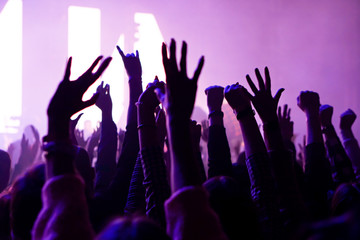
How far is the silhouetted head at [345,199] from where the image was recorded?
1.12 metres

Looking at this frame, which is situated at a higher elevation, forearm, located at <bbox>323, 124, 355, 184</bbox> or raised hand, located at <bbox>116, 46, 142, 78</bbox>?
raised hand, located at <bbox>116, 46, 142, 78</bbox>

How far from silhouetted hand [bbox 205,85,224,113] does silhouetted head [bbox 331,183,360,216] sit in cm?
77

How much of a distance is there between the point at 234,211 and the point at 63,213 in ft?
1.63

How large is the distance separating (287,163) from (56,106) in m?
0.84

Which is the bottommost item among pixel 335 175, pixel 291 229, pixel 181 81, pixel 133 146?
pixel 291 229

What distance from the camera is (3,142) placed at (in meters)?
7.93

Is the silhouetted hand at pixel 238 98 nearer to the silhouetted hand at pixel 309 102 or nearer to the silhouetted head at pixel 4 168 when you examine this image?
the silhouetted hand at pixel 309 102

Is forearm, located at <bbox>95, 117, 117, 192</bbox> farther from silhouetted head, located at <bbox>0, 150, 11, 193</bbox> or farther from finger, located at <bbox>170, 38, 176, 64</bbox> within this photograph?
finger, located at <bbox>170, 38, 176, 64</bbox>

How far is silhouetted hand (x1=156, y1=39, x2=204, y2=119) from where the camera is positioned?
910 millimetres

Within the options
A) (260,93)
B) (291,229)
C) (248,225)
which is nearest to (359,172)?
(260,93)

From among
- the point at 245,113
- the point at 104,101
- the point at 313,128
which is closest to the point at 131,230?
the point at 245,113

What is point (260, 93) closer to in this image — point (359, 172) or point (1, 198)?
point (1, 198)

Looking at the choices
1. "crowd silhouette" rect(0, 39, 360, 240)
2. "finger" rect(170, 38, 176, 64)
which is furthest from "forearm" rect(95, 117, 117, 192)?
"finger" rect(170, 38, 176, 64)

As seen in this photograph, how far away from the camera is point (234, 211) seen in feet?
3.11
